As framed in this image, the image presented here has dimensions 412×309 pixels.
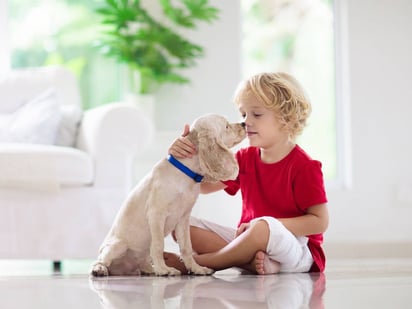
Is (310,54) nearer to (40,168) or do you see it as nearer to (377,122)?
(377,122)

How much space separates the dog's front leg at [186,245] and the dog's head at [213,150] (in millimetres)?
149

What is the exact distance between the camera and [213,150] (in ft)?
6.57

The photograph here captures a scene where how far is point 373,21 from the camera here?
4676mm

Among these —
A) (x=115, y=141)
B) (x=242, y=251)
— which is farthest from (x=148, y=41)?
(x=242, y=251)

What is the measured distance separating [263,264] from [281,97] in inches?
20.5

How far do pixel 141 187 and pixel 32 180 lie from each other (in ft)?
3.64

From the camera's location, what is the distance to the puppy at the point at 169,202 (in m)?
2.01

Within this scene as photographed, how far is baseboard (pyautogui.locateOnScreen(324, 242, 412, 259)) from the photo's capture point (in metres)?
4.07

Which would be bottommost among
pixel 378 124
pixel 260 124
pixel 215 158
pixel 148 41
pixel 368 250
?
pixel 368 250

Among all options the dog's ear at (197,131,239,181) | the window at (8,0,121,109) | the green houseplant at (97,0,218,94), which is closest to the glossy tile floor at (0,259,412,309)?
the dog's ear at (197,131,239,181)

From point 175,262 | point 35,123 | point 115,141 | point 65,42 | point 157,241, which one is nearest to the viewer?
point 157,241

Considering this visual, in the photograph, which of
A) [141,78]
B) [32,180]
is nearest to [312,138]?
[141,78]

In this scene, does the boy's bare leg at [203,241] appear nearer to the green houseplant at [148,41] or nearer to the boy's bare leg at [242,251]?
the boy's bare leg at [242,251]

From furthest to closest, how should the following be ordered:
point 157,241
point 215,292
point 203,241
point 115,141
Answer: point 115,141, point 203,241, point 157,241, point 215,292
